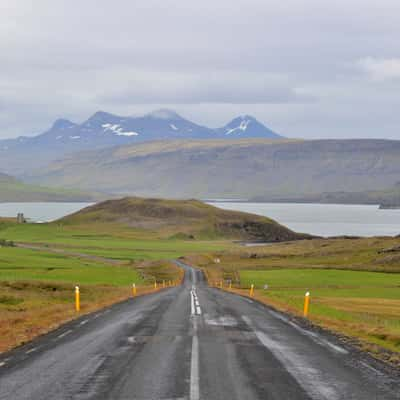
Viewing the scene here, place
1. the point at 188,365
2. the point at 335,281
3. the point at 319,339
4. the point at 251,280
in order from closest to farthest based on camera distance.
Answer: the point at 188,365 → the point at 319,339 → the point at 335,281 → the point at 251,280

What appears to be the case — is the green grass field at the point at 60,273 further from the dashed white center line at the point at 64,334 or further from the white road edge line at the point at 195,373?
the white road edge line at the point at 195,373

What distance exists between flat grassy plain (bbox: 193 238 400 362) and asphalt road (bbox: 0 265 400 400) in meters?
2.84

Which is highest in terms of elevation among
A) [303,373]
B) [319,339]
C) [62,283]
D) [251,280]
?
[303,373]

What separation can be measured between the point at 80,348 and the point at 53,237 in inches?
7016

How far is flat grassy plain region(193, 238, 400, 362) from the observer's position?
97.0 ft

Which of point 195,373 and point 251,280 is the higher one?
point 195,373

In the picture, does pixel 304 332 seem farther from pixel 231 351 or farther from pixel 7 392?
pixel 7 392

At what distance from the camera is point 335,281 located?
3196 inches

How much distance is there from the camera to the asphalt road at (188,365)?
14055 mm

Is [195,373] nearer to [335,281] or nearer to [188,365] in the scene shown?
[188,365]

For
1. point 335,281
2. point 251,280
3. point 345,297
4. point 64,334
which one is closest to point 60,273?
point 251,280

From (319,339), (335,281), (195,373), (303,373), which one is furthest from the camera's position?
(335,281)

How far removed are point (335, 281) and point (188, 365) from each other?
66663mm

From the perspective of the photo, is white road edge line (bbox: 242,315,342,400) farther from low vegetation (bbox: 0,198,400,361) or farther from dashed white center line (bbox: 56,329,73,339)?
dashed white center line (bbox: 56,329,73,339)
